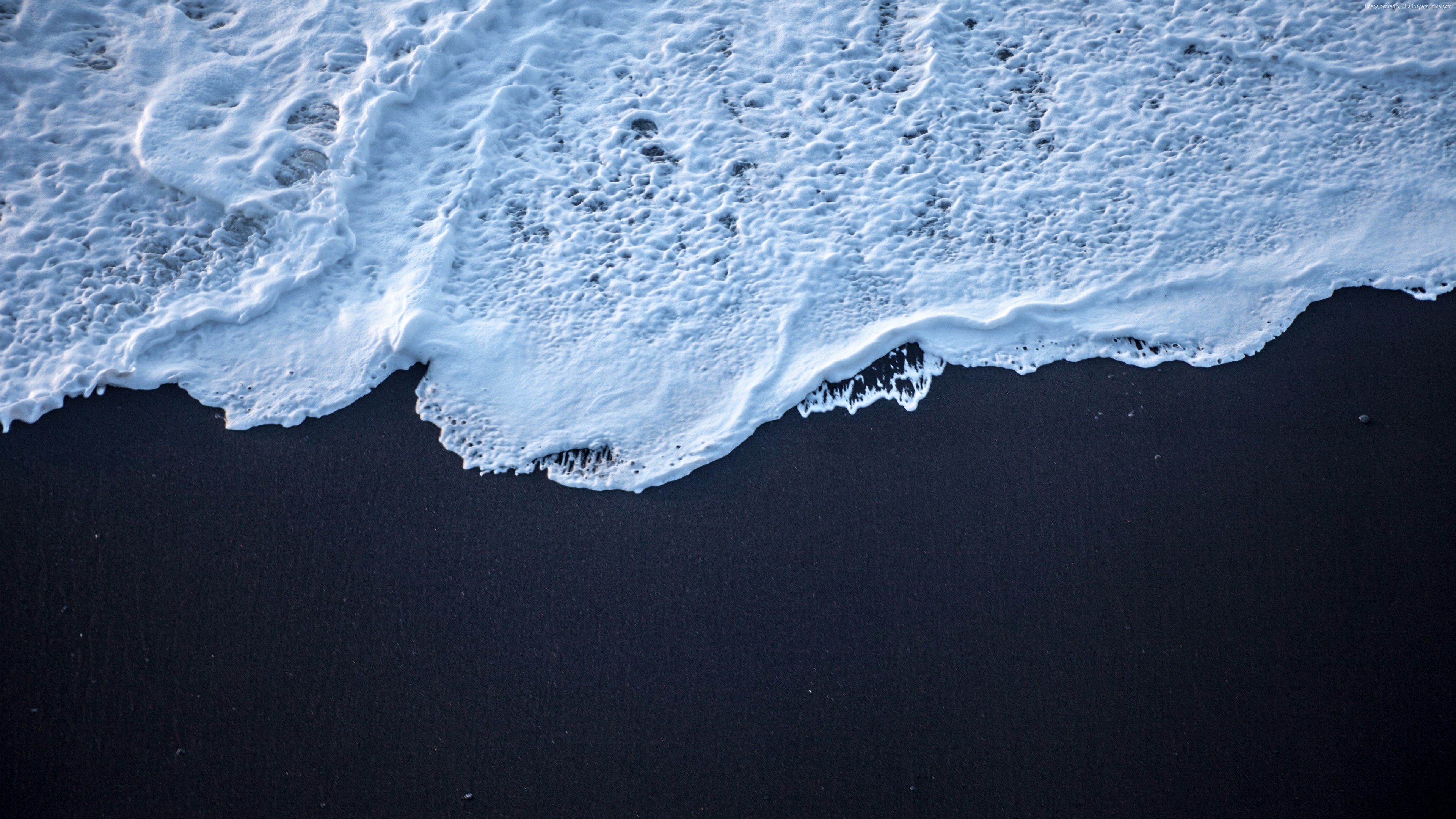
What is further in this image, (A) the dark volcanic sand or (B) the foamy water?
(B) the foamy water

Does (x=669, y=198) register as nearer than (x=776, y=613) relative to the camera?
No

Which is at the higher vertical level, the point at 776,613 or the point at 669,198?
the point at 669,198

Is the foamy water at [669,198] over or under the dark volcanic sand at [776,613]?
over

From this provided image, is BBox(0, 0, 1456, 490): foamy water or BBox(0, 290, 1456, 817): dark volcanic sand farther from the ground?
BBox(0, 0, 1456, 490): foamy water

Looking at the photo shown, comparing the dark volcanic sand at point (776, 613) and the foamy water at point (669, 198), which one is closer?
the dark volcanic sand at point (776, 613)
